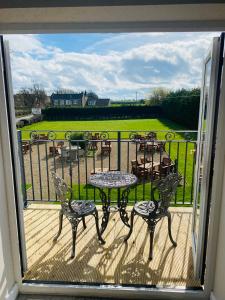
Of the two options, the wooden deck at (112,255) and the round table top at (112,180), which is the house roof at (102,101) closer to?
the round table top at (112,180)

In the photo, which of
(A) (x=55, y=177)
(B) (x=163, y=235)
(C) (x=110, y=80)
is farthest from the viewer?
(C) (x=110, y=80)

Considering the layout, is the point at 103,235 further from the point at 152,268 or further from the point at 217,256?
the point at 217,256

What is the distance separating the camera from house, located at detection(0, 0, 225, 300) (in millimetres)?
1436

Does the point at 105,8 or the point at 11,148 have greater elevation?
the point at 105,8

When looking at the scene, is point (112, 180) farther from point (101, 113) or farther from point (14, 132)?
point (101, 113)

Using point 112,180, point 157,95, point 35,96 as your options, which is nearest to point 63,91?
point 35,96

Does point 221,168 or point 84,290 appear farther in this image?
point 84,290

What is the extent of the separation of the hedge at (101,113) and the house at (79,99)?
1.49ft

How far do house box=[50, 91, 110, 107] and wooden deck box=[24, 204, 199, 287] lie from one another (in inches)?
85.6

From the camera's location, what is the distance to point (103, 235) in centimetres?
279

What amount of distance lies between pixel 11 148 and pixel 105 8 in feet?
3.93

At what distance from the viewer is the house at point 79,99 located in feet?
14.2

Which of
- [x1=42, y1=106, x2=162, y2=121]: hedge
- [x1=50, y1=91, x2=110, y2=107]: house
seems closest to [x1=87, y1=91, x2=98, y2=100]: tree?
[x1=50, y1=91, x2=110, y2=107]: house

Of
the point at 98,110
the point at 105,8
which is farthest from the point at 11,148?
the point at 98,110
